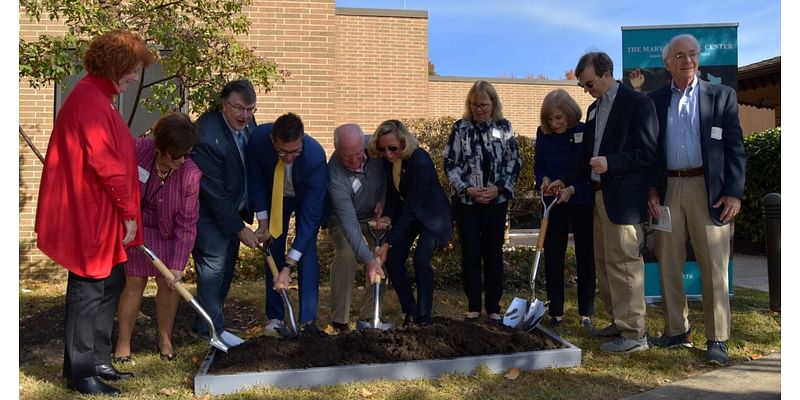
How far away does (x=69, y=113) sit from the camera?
3490 mm

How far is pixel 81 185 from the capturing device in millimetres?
3480

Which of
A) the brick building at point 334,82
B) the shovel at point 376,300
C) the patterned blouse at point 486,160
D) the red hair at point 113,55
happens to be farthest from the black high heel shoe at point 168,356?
→ the brick building at point 334,82

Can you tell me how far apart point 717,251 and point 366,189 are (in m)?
2.48

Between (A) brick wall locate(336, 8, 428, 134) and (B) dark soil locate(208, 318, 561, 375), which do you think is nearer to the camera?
(B) dark soil locate(208, 318, 561, 375)

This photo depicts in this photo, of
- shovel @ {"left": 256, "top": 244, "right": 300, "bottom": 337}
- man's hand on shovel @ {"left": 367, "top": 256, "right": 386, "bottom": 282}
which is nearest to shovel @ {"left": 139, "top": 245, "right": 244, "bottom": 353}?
shovel @ {"left": 256, "top": 244, "right": 300, "bottom": 337}

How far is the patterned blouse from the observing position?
522 centimetres

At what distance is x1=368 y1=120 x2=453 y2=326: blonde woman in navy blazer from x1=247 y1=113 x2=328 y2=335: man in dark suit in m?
0.54

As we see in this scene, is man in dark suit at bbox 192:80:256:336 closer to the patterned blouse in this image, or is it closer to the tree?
the tree

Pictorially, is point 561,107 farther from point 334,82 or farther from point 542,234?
point 334,82

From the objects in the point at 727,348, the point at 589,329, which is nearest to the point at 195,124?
the point at 589,329

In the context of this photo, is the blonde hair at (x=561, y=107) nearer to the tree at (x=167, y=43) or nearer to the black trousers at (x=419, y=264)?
the black trousers at (x=419, y=264)

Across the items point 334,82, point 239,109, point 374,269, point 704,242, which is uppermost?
point 334,82

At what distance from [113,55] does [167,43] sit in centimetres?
170

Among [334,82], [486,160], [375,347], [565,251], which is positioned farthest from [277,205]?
[334,82]
